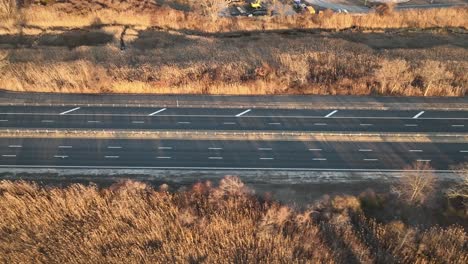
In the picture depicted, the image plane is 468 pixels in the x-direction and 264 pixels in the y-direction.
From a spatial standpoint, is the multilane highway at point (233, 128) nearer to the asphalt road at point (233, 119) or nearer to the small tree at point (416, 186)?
the asphalt road at point (233, 119)

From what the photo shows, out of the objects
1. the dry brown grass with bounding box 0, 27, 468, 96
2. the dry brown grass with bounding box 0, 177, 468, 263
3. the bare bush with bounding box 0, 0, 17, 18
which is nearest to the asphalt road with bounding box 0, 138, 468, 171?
the dry brown grass with bounding box 0, 177, 468, 263

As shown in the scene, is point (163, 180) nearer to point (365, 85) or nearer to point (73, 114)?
point (73, 114)

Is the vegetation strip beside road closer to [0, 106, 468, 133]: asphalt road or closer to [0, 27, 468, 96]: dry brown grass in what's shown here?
[0, 106, 468, 133]: asphalt road

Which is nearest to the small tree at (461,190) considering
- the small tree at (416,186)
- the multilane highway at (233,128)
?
the small tree at (416,186)

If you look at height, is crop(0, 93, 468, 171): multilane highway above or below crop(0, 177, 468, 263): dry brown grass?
above

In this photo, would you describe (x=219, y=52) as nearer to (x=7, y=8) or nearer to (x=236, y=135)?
(x=236, y=135)

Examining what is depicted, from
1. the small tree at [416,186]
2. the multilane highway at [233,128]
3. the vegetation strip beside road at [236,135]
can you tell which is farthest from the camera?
the vegetation strip beside road at [236,135]

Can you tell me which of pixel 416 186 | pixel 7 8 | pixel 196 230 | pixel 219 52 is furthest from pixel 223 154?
pixel 7 8

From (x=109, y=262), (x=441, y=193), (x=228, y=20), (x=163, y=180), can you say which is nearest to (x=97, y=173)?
(x=163, y=180)
